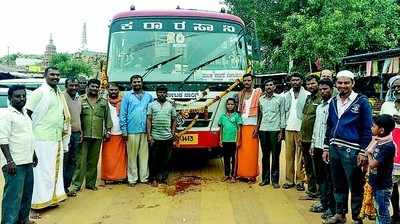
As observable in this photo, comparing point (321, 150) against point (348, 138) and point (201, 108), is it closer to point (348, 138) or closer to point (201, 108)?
point (348, 138)

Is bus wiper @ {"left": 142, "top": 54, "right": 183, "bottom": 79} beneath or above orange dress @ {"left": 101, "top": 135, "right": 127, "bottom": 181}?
above

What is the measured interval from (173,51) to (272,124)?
2131 millimetres

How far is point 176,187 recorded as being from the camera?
744cm

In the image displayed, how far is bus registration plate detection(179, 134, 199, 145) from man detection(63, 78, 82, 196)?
1.72 metres

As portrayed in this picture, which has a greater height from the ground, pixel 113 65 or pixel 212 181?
pixel 113 65

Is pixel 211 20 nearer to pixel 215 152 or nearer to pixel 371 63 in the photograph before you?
pixel 215 152

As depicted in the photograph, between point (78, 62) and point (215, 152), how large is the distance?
34273 millimetres

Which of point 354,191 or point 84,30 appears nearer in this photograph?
point 354,191

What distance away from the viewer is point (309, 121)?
6258 mm

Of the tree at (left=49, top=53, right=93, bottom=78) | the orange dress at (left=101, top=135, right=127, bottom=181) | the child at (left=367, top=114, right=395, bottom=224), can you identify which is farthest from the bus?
the tree at (left=49, top=53, right=93, bottom=78)

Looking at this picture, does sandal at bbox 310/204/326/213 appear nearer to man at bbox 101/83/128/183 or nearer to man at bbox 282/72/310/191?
man at bbox 282/72/310/191

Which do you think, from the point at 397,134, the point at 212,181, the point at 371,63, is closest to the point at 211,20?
the point at 212,181

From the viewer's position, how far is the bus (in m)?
7.86

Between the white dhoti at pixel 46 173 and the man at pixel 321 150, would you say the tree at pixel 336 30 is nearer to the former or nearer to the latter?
the man at pixel 321 150
